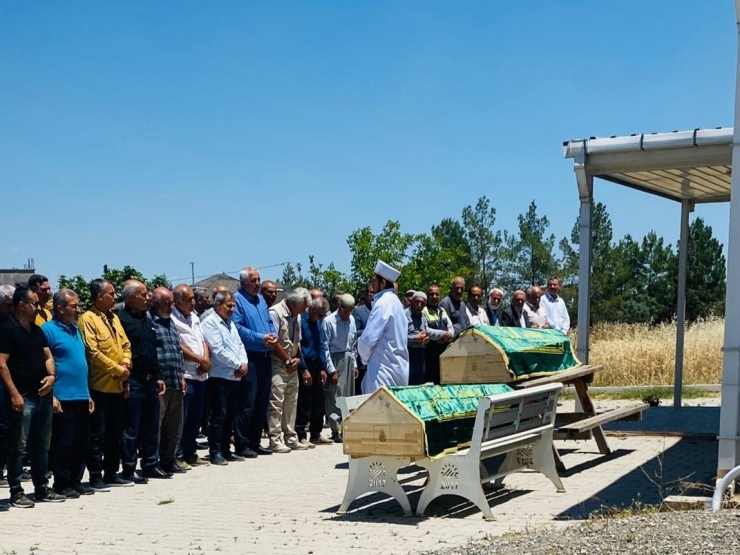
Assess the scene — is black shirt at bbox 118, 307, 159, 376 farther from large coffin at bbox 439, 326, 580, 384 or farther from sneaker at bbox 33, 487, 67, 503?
large coffin at bbox 439, 326, 580, 384

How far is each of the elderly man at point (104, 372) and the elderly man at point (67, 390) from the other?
27cm

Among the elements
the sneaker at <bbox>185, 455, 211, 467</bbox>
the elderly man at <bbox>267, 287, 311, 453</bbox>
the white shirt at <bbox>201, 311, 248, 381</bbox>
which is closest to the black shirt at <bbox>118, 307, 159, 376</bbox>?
the white shirt at <bbox>201, 311, 248, 381</bbox>

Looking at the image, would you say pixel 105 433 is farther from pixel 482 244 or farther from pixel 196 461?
pixel 482 244

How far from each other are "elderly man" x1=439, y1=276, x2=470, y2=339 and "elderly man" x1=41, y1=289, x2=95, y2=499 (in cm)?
703

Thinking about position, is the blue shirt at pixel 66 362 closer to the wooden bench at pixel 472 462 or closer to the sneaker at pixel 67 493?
the sneaker at pixel 67 493

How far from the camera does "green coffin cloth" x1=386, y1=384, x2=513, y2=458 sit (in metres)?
8.50

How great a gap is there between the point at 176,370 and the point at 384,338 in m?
2.25

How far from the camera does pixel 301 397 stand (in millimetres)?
14461

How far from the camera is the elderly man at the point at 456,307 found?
16016 mm

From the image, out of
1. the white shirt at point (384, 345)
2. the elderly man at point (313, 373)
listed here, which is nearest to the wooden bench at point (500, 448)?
the white shirt at point (384, 345)

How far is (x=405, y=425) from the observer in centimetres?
841

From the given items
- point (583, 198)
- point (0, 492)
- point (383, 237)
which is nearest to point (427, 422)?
point (0, 492)

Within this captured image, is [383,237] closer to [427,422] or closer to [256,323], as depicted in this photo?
[256,323]

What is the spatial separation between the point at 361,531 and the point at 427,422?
978mm
